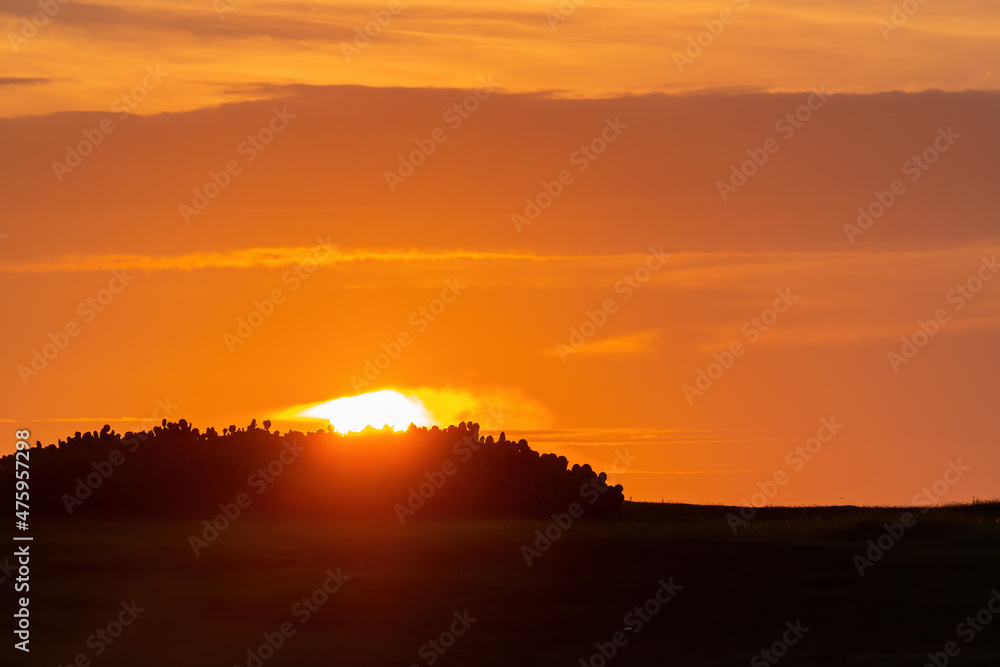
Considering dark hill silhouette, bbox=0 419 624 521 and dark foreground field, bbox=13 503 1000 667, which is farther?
dark hill silhouette, bbox=0 419 624 521

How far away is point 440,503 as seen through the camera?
126ft

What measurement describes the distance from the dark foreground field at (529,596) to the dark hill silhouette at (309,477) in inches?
263

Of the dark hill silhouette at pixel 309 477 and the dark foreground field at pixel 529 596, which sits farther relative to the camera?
the dark hill silhouette at pixel 309 477

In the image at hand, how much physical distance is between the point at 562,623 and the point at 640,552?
3556 mm

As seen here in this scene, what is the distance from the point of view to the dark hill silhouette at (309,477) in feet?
123

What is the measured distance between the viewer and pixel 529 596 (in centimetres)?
2586

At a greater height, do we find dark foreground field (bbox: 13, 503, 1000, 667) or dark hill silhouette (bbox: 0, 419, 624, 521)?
dark hill silhouette (bbox: 0, 419, 624, 521)

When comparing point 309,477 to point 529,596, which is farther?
point 309,477

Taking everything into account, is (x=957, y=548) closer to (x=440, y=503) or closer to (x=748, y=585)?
(x=748, y=585)

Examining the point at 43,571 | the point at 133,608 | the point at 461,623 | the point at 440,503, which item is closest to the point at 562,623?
the point at 461,623

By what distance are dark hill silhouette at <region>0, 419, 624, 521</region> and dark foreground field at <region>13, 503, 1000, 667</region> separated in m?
6.69

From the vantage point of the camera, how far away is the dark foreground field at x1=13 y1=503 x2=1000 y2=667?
22984 mm

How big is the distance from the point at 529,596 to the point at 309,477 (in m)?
14.1

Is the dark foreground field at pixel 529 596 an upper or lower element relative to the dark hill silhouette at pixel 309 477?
lower
